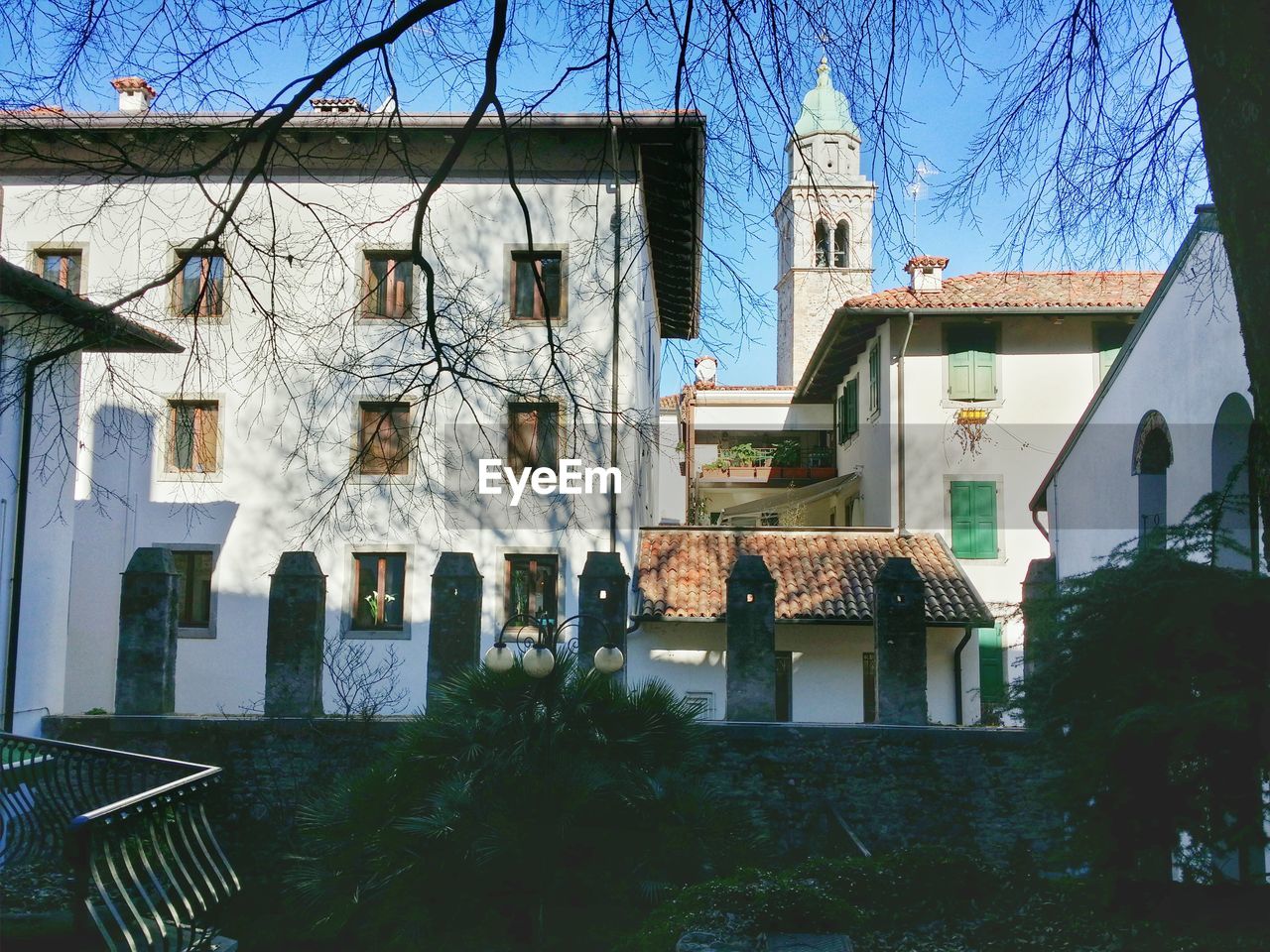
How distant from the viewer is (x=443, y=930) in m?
7.65

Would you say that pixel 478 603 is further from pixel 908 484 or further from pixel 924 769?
pixel 908 484

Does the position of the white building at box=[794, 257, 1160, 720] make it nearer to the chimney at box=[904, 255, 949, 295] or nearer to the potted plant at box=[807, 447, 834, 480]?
the chimney at box=[904, 255, 949, 295]

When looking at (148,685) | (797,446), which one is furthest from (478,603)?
(797,446)

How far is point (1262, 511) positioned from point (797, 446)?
27048 mm

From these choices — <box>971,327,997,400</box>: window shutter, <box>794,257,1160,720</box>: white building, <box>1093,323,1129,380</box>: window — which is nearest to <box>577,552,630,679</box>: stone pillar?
<box>794,257,1160,720</box>: white building

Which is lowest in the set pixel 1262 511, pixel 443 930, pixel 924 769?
pixel 443 930

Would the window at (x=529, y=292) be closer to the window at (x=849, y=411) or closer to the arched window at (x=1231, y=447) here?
the window at (x=849, y=411)

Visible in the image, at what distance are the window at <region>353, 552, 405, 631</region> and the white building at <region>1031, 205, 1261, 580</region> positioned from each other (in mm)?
10558

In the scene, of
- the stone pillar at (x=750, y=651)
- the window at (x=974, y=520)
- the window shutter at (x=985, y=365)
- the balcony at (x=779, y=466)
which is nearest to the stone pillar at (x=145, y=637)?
the stone pillar at (x=750, y=651)

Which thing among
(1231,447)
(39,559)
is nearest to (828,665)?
(1231,447)

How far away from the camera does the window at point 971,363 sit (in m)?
23.1

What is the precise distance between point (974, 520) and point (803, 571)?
194 inches

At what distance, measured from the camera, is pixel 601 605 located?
10.4m

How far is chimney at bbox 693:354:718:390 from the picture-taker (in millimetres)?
6180
